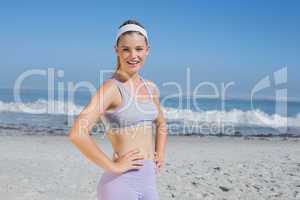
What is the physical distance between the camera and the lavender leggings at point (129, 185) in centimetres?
212

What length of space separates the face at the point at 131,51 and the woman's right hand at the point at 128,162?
0.44 metres

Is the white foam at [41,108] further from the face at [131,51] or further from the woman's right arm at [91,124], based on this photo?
the woman's right arm at [91,124]

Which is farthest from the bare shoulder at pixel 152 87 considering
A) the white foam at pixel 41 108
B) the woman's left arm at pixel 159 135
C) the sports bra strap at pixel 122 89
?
the white foam at pixel 41 108

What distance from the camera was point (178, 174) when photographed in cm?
683

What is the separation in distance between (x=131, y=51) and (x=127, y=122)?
375 mm

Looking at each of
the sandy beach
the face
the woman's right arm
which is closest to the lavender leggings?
the woman's right arm

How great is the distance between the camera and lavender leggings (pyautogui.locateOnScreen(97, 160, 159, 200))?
212 cm

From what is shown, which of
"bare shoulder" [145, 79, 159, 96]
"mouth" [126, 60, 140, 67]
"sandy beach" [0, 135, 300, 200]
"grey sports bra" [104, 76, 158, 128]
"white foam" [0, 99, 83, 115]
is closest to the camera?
"grey sports bra" [104, 76, 158, 128]

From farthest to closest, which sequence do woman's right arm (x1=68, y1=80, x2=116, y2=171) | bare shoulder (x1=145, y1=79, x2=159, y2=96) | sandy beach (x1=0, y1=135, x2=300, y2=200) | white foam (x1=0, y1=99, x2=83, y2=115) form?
white foam (x1=0, y1=99, x2=83, y2=115) < sandy beach (x1=0, y1=135, x2=300, y2=200) < bare shoulder (x1=145, y1=79, x2=159, y2=96) < woman's right arm (x1=68, y1=80, x2=116, y2=171)

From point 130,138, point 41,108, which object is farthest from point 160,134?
point 41,108

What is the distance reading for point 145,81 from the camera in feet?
7.72

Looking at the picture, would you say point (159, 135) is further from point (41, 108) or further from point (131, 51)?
point (41, 108)

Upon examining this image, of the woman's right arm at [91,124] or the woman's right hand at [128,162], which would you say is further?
the woman's right hand at [128,162]

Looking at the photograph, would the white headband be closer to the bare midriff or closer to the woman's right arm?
the woman's right arm
